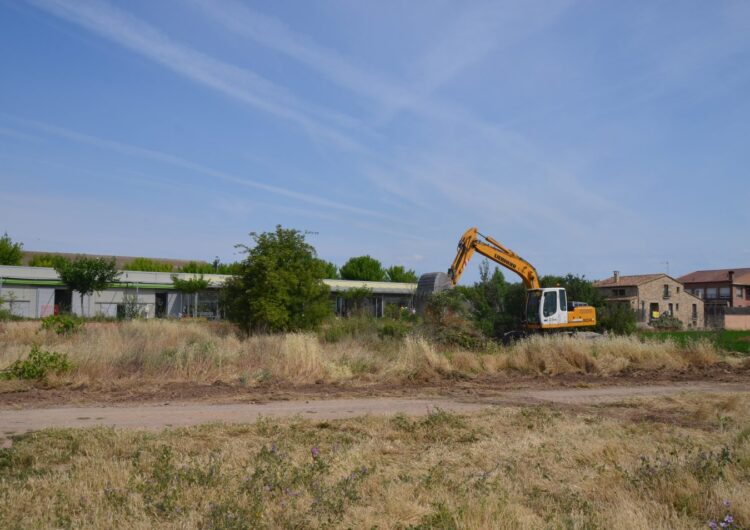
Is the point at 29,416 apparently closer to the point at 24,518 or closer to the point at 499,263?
the point at 24,518

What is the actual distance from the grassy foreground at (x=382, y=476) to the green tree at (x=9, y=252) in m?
55.2

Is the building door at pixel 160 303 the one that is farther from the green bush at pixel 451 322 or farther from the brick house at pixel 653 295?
the brick house at pixel 653 295

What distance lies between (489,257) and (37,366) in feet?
62.0

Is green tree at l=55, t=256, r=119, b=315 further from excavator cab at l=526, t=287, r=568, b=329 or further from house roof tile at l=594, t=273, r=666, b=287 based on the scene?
house roof tile at l=594, t=273, r=666, b=287

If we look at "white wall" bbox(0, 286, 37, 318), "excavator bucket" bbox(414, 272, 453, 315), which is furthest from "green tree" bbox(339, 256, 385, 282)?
"excavator bucket" bbox(414, 272, 453, 315)

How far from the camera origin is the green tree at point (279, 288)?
21.0 metres

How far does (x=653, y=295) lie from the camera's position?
6625cm

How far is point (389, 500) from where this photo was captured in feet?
20.0

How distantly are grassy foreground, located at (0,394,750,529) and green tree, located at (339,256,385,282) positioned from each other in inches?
2584

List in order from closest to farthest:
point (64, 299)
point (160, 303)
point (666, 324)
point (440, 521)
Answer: point (440, 521) < point (64, 299) < point (160, 303) < point (666, 324)

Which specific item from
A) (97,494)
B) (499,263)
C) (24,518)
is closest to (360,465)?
(97,494)

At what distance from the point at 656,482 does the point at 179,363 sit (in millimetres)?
10988

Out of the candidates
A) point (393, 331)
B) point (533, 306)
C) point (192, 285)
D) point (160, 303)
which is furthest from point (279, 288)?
point (160, 303)

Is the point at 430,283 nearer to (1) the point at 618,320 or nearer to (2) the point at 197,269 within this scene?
(1) the point at 618,320
